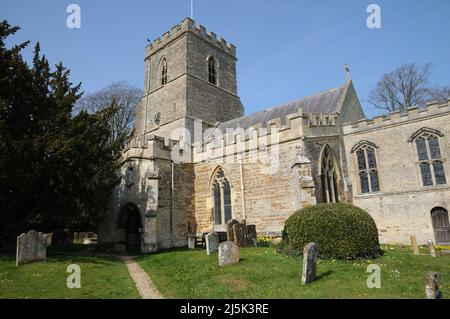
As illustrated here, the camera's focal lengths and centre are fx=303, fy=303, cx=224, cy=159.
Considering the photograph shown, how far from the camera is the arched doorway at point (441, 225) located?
1418cm

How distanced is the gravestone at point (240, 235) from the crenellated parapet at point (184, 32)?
57.7 ft

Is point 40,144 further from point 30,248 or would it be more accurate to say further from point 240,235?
point 240,235

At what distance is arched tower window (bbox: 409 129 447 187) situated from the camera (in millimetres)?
14859

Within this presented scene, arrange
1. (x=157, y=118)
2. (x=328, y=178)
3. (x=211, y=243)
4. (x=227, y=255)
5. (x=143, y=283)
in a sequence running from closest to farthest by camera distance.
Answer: (x=143, y=283) < (x=227, y=255) < (x=211, y=243) < (x=328, y=178) < (x=157, y=118)

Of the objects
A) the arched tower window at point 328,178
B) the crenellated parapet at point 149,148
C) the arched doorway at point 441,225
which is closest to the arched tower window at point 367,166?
the arched tower window at point 328,178

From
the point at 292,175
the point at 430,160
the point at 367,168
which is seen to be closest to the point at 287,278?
the point at 292,175

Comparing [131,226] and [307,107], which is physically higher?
[307,107]

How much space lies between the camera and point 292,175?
13.5 meters

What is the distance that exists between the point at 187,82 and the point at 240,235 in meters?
14.2

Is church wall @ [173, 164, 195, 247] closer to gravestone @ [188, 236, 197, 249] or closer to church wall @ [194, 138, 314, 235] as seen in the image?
church wall @ [194, 138, 314, 235]

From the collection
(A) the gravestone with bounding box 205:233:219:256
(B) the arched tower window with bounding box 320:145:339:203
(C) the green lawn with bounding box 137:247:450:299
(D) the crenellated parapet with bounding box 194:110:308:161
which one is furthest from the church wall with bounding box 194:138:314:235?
(C) the green lawn with bounding box 137:247:450:299

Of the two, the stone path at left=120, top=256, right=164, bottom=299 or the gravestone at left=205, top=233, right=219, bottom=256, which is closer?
the stone path at left=120, top=256, right=164, bottom=299

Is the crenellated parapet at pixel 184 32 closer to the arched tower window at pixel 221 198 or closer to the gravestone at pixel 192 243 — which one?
the arched tower window at pixel 221 198

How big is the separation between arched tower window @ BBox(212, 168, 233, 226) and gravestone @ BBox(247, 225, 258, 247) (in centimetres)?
233
